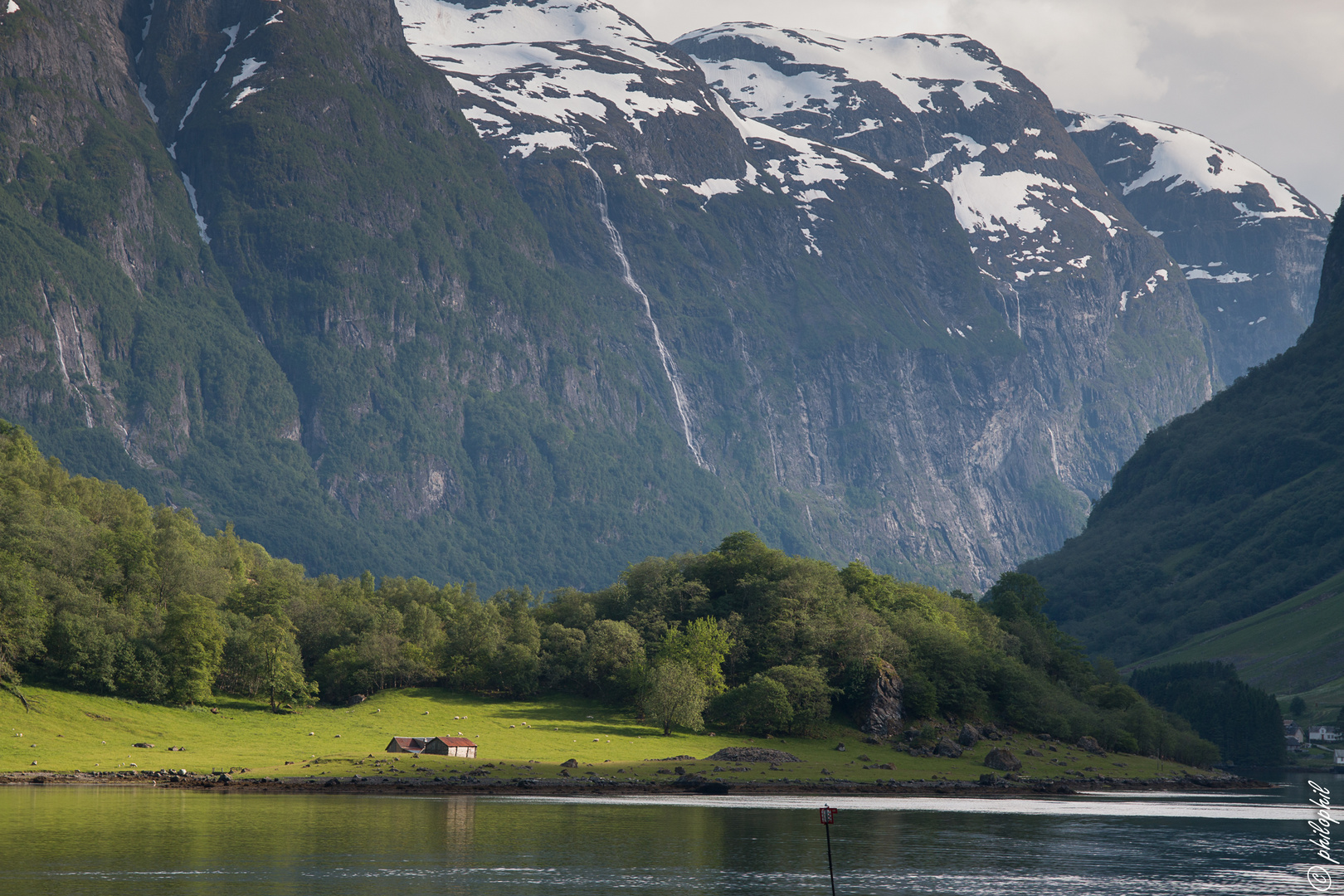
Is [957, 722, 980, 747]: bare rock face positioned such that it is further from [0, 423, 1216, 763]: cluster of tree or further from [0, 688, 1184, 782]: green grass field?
[0, 423, 1216, 763]: cluster of tree

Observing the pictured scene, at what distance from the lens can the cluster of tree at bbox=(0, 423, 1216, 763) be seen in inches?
5965

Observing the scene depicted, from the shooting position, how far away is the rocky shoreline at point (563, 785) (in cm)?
11869

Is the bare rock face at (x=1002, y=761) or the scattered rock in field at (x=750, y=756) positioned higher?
the scattered rock in field at (x=750, y=756)

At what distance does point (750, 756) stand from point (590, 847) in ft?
206

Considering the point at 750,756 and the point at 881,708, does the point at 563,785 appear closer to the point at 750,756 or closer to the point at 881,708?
the point at 750,756

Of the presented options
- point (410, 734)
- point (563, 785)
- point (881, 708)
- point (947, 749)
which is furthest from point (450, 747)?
point (947, 749)

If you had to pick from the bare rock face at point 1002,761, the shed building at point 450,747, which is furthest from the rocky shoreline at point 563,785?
the shed building at point 450,747

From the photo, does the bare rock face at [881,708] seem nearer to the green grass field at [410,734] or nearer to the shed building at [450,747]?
the green grass field at [410,734]

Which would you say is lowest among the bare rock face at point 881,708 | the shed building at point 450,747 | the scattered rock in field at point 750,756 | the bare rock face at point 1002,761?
the bare rock face at point 1002,761

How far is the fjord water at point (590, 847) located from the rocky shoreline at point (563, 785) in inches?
152

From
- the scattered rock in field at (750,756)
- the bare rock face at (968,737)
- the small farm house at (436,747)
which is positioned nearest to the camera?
the small farm house at (436,747)

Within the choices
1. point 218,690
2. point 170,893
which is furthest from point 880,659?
point 170,893

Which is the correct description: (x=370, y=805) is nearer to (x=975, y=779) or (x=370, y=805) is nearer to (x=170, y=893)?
(x=170, y=893)

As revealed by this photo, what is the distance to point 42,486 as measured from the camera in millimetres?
194625
